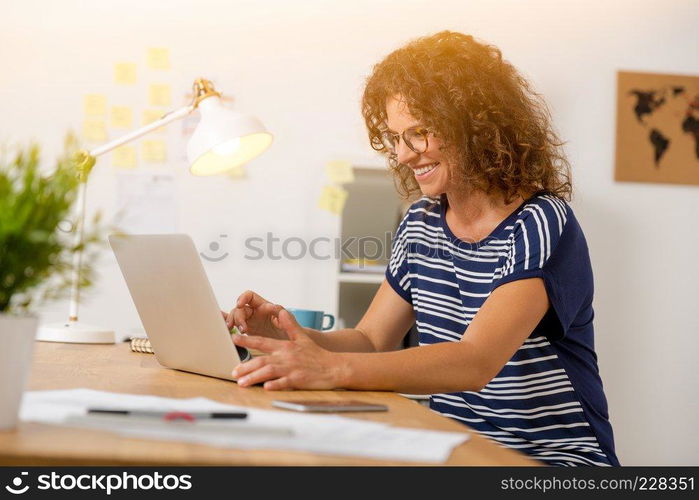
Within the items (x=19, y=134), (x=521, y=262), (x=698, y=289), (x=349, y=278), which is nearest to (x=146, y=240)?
(x=521, y=262)

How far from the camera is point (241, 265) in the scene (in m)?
2.73

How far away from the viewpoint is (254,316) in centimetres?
142

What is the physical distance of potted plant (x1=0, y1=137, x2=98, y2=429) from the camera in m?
0.67

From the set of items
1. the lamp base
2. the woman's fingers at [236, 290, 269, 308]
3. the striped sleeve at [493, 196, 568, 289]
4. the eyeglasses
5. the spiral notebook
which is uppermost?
the eyeglasses

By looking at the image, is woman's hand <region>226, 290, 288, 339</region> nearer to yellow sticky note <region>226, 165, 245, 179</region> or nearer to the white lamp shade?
the white lamp shade

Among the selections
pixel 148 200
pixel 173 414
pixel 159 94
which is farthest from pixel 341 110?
pixel 173 414

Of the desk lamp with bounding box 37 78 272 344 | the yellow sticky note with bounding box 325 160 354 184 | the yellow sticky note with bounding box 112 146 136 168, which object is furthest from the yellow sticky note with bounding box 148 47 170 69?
the desk lamp with bounding box 37 78 272 344

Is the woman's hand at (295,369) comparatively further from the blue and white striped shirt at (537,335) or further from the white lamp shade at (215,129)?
the white lamp shade at (215,129)

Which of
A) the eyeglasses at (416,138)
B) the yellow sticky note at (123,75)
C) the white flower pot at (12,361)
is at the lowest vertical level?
the white flower pot at (12,361)

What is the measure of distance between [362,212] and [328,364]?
1.86 metres

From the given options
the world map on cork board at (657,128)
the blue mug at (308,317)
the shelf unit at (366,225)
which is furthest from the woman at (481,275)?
the world map on cork board at (657,128)

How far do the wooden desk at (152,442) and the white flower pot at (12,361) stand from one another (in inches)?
0.7

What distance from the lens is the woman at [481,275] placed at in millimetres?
1225

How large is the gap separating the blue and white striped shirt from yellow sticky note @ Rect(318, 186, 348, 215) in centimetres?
115
